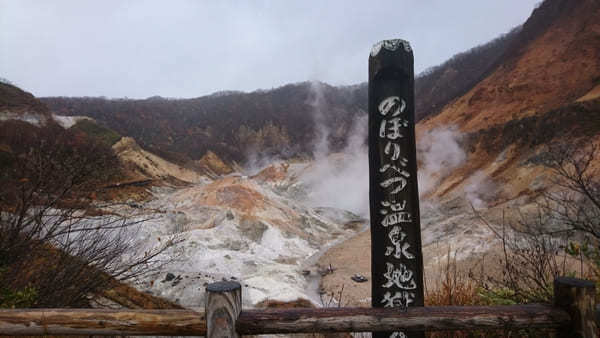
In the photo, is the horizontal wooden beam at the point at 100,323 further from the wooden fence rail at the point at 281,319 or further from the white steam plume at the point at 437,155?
the white steam plume at the point at 437,155

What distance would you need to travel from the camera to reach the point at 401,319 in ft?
6.64

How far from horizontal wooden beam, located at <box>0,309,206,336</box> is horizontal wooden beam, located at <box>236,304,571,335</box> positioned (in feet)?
1.08

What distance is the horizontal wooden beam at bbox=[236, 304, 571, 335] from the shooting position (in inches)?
77.5

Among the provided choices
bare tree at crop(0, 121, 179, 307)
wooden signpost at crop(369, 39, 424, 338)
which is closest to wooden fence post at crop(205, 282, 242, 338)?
wooden signpost at crop(369, 39, 424, 338)

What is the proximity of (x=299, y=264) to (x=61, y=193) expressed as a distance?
422 inches

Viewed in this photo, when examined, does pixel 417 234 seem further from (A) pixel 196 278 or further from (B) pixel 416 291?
(A) pixel 196 278

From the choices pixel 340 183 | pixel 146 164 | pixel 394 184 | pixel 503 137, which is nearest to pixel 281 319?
pixel 394 184

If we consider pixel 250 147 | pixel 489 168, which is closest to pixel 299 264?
pixel 489 168

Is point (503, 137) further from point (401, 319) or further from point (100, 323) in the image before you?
point (100, 323)

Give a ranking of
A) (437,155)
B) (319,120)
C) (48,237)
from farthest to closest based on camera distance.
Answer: (319,120) < (437,155) < (48,237)

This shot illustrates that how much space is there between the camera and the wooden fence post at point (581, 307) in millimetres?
1912

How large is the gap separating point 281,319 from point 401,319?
2.46ft

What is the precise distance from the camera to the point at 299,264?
13234 millimetres

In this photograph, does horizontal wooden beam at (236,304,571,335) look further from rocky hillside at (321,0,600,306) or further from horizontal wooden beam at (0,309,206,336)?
rocky hillside at (321,0,600,306)
